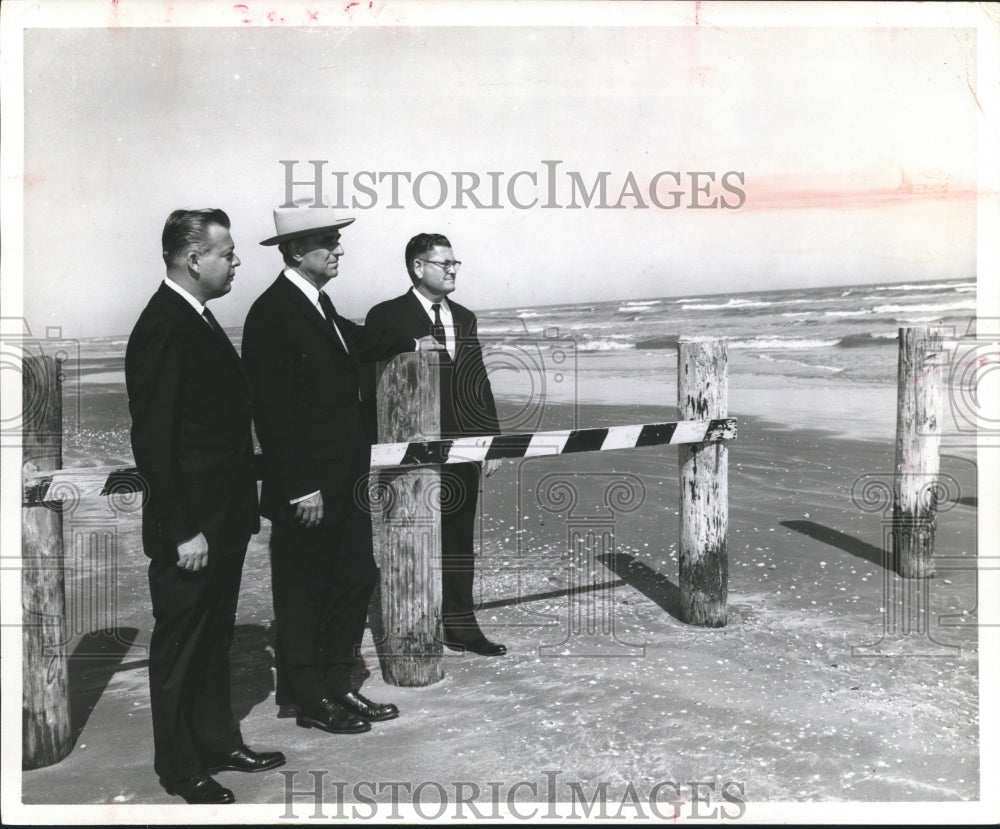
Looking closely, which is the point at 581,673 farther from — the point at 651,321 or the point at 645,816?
the point at 651,321

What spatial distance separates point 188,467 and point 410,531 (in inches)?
55.0

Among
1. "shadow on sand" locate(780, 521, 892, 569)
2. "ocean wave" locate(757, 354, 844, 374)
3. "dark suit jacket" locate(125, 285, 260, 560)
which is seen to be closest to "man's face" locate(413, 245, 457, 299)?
"dark suit jacket" locate(125, 285, 260, 560)

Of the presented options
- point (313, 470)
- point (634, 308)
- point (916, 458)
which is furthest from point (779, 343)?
→ point (313, 470)

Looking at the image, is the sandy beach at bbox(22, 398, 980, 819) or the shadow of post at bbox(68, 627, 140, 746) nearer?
the sandy beach at bbox(22, 398, 980, 819)

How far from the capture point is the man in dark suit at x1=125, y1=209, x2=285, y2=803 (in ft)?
12.0

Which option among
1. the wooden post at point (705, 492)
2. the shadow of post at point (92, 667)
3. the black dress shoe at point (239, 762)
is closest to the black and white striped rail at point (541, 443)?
the wooden post at point (705, 492)

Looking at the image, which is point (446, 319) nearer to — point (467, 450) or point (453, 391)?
point (453, 391)

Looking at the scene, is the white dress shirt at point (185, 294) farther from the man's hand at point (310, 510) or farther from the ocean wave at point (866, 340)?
the ocean wave at point (866, 340)

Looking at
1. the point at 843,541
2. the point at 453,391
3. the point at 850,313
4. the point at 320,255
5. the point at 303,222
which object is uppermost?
the point at 850,313

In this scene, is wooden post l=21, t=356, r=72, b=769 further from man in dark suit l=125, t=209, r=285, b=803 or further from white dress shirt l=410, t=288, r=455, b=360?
white dress shirt l=410, t=288, r=455, b=360

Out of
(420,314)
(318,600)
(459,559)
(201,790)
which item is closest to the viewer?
(201,790)

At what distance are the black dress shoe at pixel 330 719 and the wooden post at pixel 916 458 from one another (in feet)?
12.2
